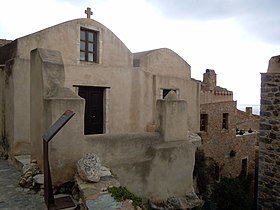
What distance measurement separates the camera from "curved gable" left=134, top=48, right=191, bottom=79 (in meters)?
10.9

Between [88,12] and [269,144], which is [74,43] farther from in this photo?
[269,144]

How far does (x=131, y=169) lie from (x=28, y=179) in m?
2.09

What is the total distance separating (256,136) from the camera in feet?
55.0

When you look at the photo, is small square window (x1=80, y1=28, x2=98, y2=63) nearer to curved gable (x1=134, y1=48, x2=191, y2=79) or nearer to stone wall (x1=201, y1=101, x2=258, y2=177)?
curved gable (x1=134, y1=48, x2=191, y2=79)

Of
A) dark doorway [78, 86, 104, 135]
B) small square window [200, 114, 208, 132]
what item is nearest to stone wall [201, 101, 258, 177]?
small square window [200, 114, 208, 132]

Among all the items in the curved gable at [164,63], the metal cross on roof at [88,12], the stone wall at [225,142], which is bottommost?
the stone wall at [225,142]

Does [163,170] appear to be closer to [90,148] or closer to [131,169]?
[131,169]

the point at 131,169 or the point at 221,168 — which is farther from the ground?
the point at 131,169

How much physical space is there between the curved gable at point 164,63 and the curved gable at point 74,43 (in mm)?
787

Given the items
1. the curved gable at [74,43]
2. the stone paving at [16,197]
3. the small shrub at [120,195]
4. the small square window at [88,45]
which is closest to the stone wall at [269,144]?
the small shrub at [120,195]

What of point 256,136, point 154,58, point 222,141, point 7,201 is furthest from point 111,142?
point 256,136

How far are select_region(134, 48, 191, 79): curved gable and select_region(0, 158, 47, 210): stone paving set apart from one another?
675 centimetres

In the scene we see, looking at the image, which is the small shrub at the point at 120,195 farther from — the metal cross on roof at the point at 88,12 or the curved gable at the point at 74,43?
the metal cross on roof at the point at 88,12

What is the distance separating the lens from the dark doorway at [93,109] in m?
9.44
